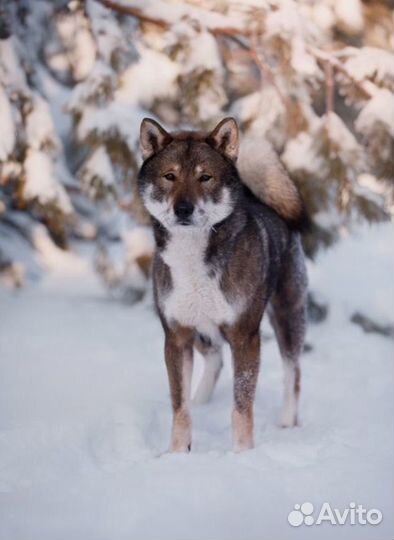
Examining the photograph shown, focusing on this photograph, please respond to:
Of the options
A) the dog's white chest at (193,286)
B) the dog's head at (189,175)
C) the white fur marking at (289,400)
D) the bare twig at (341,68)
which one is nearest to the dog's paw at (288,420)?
the white fur marking at (289,400)

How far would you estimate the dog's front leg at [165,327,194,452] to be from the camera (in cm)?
400

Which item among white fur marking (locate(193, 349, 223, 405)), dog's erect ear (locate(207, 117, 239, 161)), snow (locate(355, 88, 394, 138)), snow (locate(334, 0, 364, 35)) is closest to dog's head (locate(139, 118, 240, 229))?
dog's erect ear (locate(207, 117, 239, 161))

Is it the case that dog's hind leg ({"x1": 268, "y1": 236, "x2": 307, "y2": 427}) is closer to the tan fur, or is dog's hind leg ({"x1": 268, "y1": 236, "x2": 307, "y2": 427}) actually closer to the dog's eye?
the tan fur

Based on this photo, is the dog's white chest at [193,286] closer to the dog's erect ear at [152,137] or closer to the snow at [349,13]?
the dog's erect ear at [152,137]

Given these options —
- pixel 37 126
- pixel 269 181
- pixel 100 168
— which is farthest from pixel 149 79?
pixel 269 181

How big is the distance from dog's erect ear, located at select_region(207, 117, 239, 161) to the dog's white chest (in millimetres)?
458

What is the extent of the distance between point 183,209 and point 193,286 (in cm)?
45

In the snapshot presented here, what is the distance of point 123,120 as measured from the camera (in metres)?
6.12

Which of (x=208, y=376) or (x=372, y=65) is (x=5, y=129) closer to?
(x=208, y=376)

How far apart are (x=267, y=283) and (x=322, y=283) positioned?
9.27ft

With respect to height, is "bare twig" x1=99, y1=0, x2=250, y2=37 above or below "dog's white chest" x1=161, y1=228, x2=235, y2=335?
above

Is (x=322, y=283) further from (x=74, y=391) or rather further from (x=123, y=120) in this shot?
(x=74, y=391)

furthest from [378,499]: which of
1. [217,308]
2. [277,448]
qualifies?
[217,308]

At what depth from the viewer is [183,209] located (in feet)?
12.1
